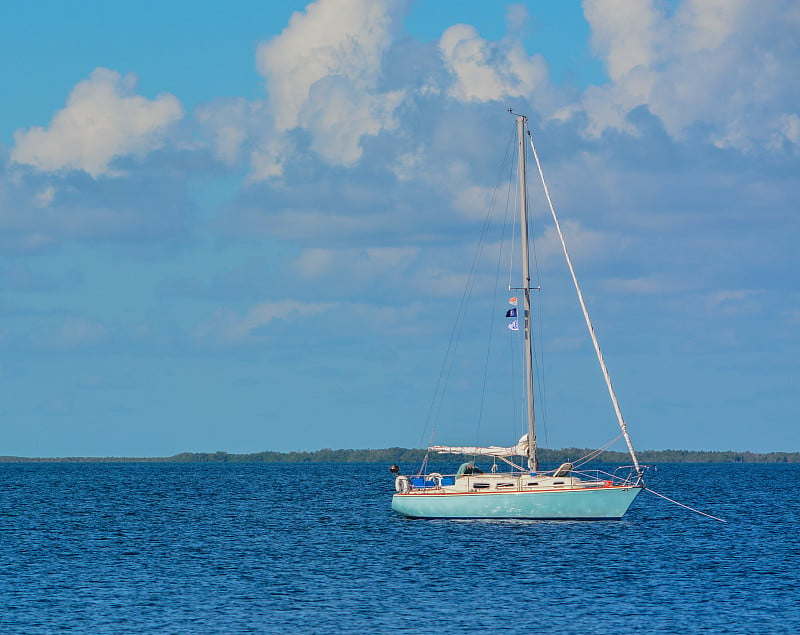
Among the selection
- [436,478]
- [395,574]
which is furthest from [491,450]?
[395,574]

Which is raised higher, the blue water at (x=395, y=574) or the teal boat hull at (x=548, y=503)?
the teal boat hull at (x=548, y=503)

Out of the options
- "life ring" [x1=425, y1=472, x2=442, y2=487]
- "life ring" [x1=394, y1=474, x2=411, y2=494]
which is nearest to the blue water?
"life ring" [x1=394, y1=474, x2=411, y2=494]

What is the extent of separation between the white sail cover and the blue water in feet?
13.7

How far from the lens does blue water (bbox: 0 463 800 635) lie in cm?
4031

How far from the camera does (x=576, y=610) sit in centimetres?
4219

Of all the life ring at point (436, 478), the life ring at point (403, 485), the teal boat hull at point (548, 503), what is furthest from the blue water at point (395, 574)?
the life ring at point (436, 478)

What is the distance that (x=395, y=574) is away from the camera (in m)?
51.4

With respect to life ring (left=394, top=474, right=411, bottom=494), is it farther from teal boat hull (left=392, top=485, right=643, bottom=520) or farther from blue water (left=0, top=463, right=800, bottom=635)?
teal boat hull (left=392, top=485, right=643, bottom=520)

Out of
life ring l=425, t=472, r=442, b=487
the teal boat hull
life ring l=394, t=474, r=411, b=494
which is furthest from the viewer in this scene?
life ring l=394, t=474, r=411, b=494

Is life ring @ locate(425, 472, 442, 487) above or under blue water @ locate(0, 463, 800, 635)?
above

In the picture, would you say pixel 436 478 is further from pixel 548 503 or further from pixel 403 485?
pixel 548 503

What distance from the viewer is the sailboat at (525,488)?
2527 inches

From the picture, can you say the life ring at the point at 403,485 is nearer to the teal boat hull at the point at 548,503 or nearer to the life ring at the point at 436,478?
the life ring at the point at 436,478

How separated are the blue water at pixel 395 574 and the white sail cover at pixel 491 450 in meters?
4.17
